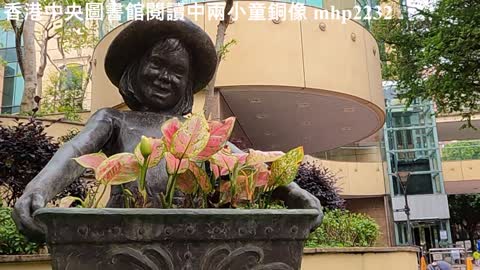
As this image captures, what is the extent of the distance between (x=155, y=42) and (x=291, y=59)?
769cm

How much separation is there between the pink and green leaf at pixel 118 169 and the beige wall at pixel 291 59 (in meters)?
7.91

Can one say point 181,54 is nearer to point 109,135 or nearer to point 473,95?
point 109,135

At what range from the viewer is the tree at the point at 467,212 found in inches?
1166

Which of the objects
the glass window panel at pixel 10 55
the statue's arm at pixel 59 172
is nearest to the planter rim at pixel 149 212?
the statue's arm at pixel 59 172

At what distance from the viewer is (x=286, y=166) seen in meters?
1.28

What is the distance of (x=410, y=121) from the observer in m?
21.9

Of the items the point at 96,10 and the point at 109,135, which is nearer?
the point at 109,135

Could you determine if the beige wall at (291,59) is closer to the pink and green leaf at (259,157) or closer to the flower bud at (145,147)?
the pink and green leaf at (259,157)

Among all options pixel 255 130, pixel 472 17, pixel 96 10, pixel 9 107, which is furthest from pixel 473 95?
pixel 9 107

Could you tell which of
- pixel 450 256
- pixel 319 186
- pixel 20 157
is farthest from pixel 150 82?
pixel 450 256

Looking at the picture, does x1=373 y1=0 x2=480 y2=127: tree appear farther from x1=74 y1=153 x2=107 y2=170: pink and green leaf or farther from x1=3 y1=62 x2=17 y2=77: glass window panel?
x1=3 y1=62 x2=17 y2=77: glass window panel

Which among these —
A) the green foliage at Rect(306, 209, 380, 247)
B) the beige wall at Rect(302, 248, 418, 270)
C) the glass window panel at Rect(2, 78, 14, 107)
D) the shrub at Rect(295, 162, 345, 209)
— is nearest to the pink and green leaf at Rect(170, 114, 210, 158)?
the beige wall at Rect(302, 248, 418, 270)

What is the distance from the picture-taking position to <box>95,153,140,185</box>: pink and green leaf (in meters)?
1.11

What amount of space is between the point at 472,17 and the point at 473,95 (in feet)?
6.95
